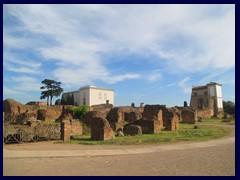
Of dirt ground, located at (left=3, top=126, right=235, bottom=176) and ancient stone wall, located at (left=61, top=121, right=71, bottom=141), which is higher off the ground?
ancient stone wall, located at (left=61, top=121, right=71, bottom=141)

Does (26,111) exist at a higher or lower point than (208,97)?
lower

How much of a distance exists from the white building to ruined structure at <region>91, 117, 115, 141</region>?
5999 cm

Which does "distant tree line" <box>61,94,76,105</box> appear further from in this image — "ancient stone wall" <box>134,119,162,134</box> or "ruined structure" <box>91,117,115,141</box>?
"ruined structure" <box>91,117,115,141</box>

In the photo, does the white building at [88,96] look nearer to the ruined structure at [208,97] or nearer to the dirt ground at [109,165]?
the ruined structure at [208,97]

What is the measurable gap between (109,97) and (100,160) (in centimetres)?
7603

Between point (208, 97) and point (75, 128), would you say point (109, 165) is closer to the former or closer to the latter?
point (75, 128)

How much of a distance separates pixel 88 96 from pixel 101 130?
61.8 meters

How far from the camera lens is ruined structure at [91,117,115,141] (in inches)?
658

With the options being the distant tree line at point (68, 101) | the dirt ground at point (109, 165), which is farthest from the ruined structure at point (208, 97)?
the dirt ground at point (109, 165)

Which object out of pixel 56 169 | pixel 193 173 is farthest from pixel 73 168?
pixel 193 173

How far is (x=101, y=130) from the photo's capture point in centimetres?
1684

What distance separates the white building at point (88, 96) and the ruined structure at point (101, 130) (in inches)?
2362

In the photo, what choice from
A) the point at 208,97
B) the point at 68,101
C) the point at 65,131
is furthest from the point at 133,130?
the point at 68,101

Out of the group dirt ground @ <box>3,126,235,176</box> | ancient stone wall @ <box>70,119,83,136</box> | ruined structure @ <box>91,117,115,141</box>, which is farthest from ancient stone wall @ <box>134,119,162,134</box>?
dirt ground @ <box>3,126,235,176</box>
